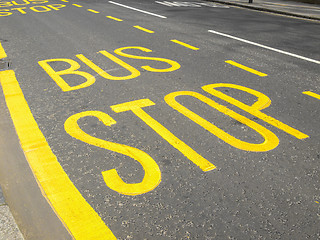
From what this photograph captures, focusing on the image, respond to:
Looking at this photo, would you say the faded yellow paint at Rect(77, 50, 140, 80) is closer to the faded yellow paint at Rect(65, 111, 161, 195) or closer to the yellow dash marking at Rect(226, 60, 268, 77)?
the faded yellow paint at Rect(65, 111, 161, 195)

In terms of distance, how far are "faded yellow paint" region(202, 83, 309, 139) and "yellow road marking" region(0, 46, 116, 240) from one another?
7.84 feet

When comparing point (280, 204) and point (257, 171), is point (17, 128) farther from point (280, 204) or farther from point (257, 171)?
point (280, 204)

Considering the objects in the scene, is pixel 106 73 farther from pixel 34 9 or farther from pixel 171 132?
pixel 34 9

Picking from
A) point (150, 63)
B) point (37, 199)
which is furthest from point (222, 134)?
point (150, 63)

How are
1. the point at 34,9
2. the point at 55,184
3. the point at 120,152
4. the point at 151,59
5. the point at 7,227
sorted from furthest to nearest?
the point at 34,9 < the point at 151,59 < the point at 120,152 < the point at 55,184 < the point at 7,227

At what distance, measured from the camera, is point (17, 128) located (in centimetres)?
397

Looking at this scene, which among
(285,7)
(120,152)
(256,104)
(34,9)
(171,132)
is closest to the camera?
(120,152)

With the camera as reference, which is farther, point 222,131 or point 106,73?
point 106,73

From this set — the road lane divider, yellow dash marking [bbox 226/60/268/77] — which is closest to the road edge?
yellow dash marking [bbox 226/60/268/77]

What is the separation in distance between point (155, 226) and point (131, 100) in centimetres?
243

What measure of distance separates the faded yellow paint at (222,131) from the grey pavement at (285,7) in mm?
8564

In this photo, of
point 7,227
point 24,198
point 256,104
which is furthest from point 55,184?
point 256,104

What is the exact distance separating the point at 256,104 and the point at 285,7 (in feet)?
34.2

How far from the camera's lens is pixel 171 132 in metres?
3.91
